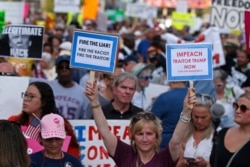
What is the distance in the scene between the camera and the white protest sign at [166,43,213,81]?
654 cm

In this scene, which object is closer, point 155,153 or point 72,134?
point 155,153

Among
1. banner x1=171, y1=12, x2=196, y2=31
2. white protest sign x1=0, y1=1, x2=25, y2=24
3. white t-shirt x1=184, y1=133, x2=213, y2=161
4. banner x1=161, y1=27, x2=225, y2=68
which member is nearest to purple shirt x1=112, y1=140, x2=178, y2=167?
white t-shirt x1=184, y1=133, x2=213, y2=161

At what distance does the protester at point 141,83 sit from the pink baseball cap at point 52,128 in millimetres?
3965

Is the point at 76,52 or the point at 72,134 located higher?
the point at 76,52

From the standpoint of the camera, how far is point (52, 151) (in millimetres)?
5930

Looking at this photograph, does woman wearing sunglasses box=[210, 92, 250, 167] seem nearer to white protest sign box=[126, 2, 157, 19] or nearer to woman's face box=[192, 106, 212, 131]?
woman's face box=[192, 106, 212, 131]

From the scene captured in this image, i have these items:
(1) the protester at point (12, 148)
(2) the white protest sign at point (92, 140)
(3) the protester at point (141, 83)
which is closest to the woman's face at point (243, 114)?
A: (2) the white protest sign at point (92, 140)

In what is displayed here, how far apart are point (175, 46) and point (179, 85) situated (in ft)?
5.95

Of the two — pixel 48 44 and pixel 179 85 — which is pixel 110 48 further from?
pixel 48 44

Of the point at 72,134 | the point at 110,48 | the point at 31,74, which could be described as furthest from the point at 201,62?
the point at 31,74

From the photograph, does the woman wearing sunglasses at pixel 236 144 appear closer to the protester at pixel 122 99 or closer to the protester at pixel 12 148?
the protester at pixel 122 99

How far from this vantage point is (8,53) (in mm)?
8977

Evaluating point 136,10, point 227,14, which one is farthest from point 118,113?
point 136,10

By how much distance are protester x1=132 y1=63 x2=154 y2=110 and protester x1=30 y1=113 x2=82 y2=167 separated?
407cm
